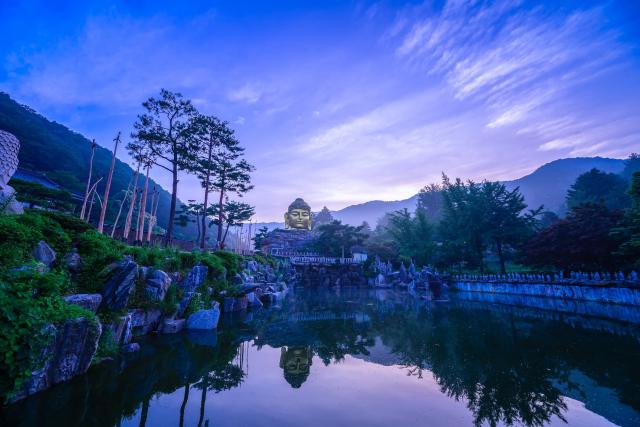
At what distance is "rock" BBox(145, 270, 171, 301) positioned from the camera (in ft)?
32.9

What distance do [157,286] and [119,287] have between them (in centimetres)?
247

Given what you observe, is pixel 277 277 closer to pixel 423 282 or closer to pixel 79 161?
pixel 423 282

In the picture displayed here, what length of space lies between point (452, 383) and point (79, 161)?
66.3 meters

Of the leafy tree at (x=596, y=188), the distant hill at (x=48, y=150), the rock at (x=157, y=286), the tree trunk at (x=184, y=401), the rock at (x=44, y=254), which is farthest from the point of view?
the leafy tree at (x=596, y=188)

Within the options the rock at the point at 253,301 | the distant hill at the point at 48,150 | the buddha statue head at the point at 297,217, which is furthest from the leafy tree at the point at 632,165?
the distant hill at the point at 48,150

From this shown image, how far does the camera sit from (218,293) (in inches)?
609

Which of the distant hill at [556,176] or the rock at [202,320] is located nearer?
the rock at [202,320]

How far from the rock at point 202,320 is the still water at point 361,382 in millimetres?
971

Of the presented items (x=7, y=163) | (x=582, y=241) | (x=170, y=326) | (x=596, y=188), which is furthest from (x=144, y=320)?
(x=596, y=188)

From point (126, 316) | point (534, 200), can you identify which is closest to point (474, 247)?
point (126, 316)

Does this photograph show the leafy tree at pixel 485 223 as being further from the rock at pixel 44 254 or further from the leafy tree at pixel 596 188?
the rock at pixel 44 254

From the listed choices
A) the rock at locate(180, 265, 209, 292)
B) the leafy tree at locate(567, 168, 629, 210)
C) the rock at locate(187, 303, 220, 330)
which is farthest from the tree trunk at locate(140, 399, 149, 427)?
the leafy tree at locate(567, 168, 629, 210)

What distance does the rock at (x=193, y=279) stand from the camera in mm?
12256

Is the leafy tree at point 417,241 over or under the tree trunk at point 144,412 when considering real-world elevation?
over
